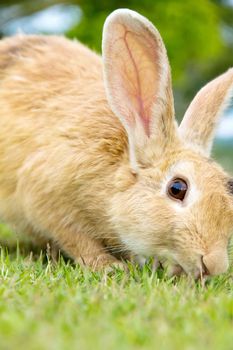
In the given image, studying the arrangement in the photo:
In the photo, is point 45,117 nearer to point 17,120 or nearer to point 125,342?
point 17,120

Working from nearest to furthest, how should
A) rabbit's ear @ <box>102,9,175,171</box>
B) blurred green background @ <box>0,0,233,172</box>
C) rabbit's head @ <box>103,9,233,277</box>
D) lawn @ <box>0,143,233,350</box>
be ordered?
lawn @ <box>0,143,233,350</box>
rabbit's head @ <box>103,9,233,277</box>
rabbit's ear @ <box>102,9,175,171</box>
blurred green background @ <box>0,0,233,172</box>

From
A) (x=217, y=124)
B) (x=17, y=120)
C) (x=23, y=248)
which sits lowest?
(x=23, y=248)

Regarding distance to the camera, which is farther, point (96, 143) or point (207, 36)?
point (207, 36)

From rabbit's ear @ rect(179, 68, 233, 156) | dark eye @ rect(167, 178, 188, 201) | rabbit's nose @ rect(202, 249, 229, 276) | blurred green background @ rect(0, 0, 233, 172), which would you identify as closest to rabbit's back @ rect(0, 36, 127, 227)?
rabbit's ear @ rect(179, 68, 233, 156)

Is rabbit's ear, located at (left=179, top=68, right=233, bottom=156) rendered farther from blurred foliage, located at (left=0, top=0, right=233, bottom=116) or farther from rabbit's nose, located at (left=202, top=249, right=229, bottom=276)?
blurred foliage, located at (left=0, top=0, right=233, bottom=116)

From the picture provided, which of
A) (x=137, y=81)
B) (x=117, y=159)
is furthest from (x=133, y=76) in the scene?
(x=117, y=159)

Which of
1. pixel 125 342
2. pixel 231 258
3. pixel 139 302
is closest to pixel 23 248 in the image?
pixel 231 258
